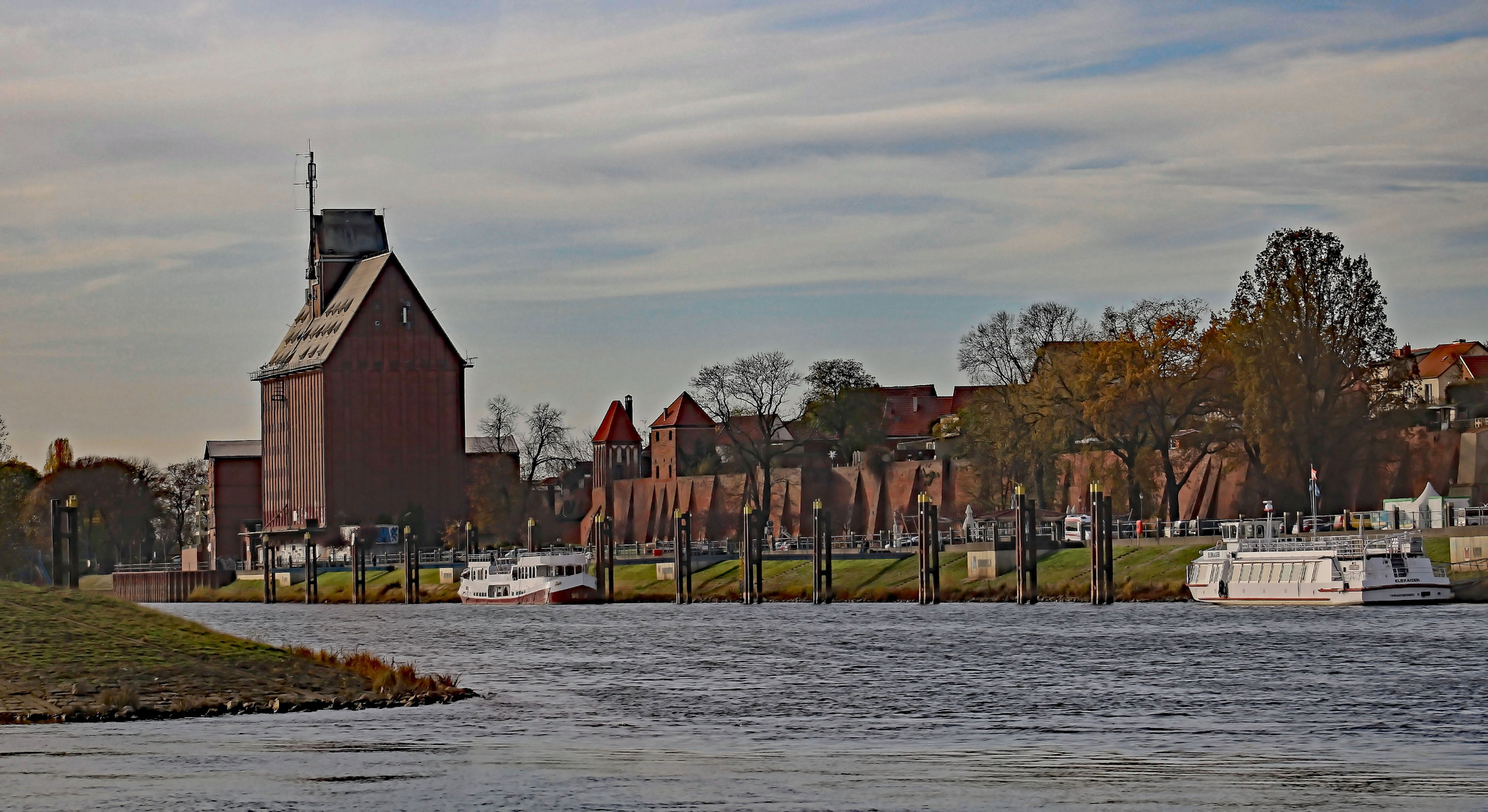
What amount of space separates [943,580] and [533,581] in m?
30.0

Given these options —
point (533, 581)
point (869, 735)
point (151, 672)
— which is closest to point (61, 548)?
point (533, 581)

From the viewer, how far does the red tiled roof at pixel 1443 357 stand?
18350 centimetres

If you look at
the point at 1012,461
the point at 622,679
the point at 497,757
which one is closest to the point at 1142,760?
the point at 497,757

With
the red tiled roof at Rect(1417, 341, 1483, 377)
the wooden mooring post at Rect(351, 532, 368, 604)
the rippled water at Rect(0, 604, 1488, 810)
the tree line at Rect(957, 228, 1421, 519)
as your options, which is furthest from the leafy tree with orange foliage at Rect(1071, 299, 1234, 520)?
the red tiled roof at Rect(1417, 341, 1483, 377)

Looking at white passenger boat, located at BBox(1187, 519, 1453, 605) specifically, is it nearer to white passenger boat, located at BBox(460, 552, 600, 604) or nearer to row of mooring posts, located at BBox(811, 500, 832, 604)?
row of mooring posts, located at BBox(811, 500, 832, 604)

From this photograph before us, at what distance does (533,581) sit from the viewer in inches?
4820

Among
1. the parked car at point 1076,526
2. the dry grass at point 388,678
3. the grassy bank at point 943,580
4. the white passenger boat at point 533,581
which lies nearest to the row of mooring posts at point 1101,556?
the grassy bank at point 943,580

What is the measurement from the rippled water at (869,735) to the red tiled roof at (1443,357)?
12647 centimetres

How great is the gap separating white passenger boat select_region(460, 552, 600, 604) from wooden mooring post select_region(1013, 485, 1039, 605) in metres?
33.9

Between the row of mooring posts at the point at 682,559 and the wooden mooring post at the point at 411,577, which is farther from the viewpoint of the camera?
the wooden mooring post at the point at 411,577

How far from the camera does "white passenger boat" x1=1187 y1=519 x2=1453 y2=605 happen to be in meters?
78.5

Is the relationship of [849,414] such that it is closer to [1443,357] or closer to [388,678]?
[1443,357]

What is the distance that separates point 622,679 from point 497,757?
19402mm

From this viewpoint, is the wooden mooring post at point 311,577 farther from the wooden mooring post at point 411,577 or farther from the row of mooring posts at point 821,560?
the row of mooring posts at point 821,560
